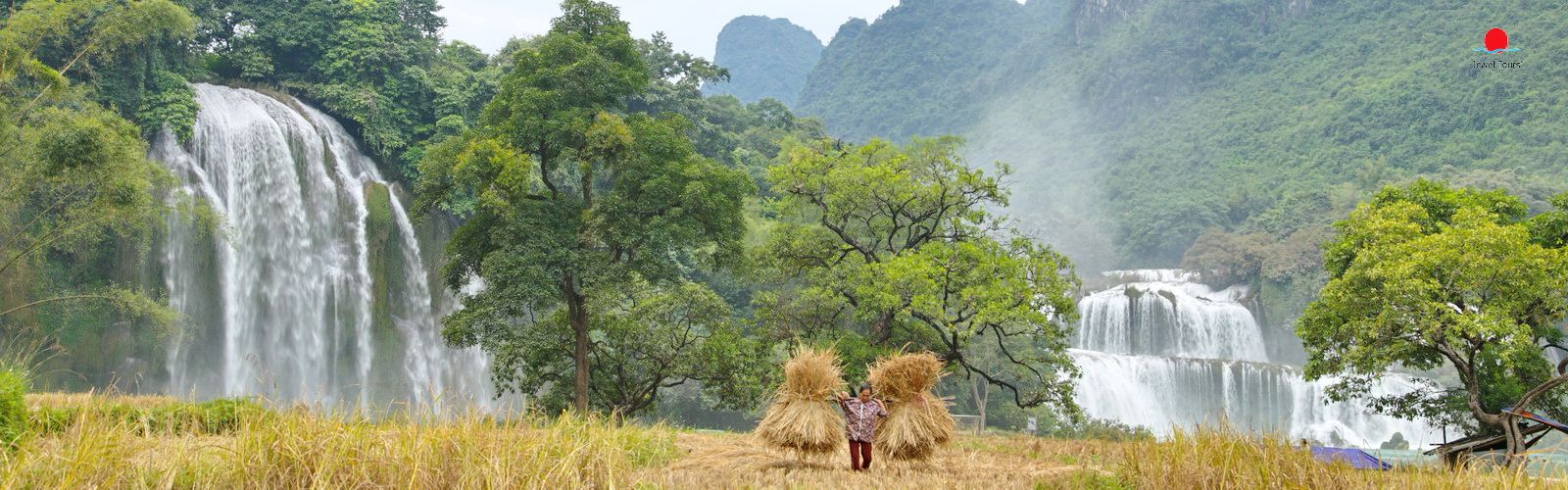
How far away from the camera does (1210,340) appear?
44.0 metres

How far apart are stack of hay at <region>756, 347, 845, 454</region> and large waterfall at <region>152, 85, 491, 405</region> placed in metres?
19.1

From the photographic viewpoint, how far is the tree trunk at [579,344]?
53.6ft

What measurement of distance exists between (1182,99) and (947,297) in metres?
79.6

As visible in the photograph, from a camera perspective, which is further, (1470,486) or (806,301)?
(806,301)

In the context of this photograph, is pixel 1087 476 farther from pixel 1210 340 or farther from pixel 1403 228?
pixel 1210 340

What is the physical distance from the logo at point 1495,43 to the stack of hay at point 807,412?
68237mm

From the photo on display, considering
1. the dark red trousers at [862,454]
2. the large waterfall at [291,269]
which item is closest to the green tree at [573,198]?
the dark red trousers at [862,454]

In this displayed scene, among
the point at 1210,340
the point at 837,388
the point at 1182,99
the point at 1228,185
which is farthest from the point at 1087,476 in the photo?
the point at 1182,99

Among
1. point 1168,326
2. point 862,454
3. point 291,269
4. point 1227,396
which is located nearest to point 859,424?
point 862,454

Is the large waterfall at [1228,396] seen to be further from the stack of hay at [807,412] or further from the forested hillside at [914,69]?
the forested hillside at [914,69]

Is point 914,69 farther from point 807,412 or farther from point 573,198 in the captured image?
point 807,412

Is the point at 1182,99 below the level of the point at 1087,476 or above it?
above

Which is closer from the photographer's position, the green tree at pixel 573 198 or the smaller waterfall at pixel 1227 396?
the green tree at pixel 573 198

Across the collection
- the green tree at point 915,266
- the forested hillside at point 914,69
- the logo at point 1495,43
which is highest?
the forested hillside at point 914,69
